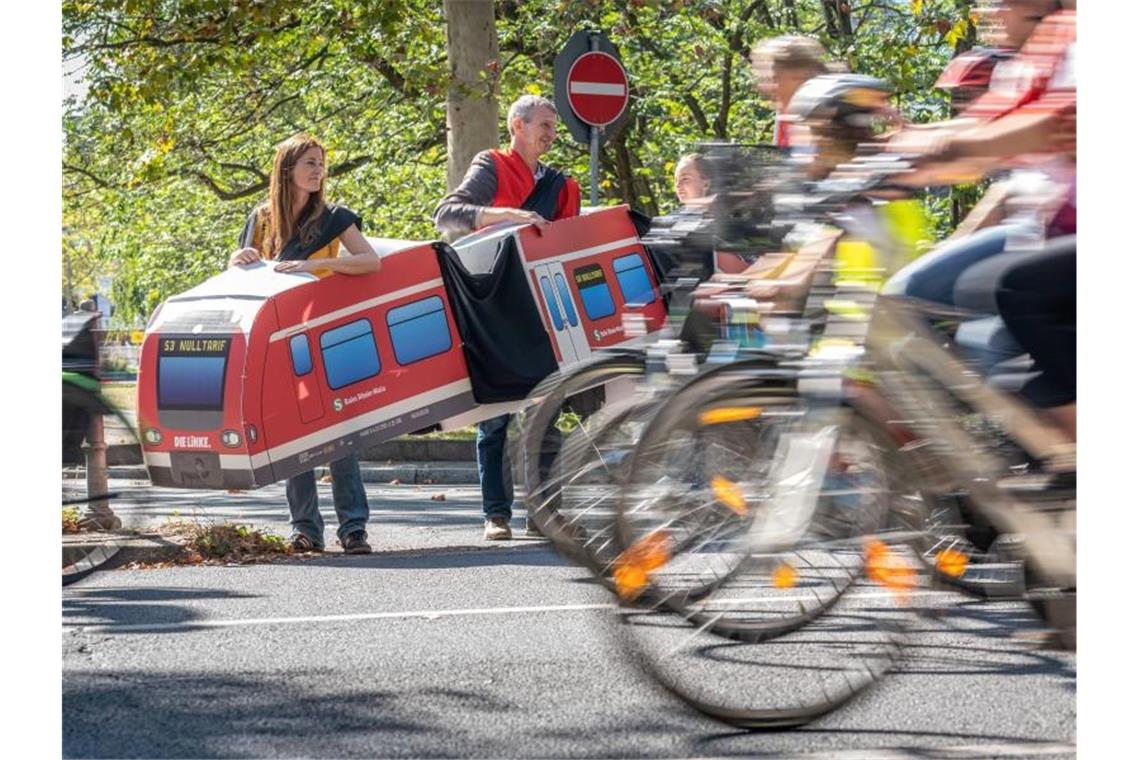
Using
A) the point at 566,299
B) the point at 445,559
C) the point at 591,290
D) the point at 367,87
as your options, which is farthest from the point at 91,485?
the point at 367,87

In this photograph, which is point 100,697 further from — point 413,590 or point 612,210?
point 612,210

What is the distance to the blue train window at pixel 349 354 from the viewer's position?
8.30 metres

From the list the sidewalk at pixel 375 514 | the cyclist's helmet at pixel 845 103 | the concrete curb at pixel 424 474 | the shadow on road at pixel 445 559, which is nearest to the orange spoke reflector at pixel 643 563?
the cyclist's helmet at pixel 845 103

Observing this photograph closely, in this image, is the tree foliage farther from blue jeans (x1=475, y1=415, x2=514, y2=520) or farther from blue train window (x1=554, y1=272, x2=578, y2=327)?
blue jeans (x1=475, y1=415, x2=514, y2=520)

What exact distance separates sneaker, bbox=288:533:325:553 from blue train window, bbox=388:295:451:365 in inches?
37.1

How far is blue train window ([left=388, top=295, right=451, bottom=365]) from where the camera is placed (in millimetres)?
8523

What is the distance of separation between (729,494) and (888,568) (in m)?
0.42

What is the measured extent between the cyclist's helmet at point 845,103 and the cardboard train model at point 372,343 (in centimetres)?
269

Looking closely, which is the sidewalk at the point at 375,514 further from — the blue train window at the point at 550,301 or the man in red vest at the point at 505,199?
the blue train window at the point at 550,301

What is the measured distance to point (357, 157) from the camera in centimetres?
2470

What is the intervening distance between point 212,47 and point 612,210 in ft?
29.2

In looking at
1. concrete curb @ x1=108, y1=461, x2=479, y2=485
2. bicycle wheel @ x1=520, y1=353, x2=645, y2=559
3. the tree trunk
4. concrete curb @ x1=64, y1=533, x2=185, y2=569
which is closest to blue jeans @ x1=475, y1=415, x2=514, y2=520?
concrete curb @ x1=64, y1=533, x2=185, y2=569

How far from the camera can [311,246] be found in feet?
27.6
